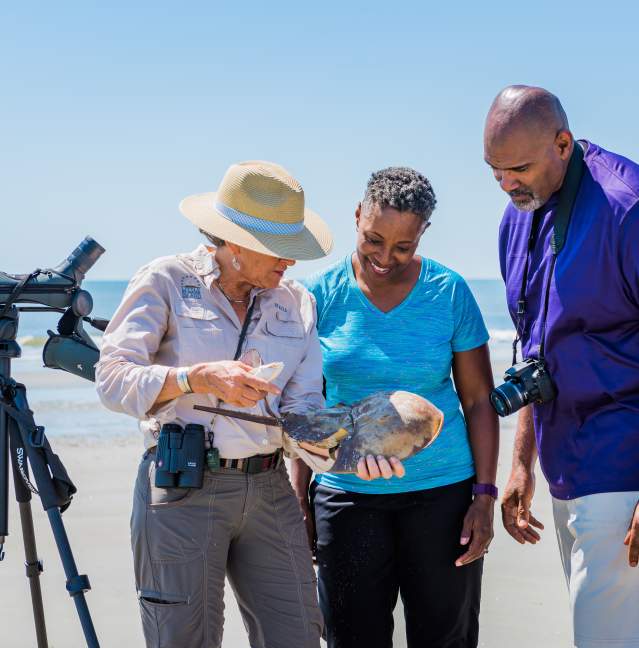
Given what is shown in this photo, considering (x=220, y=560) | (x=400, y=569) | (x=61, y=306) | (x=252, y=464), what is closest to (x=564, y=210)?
(x=252, y=464)

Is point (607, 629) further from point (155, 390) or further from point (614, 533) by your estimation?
point (155, 390)

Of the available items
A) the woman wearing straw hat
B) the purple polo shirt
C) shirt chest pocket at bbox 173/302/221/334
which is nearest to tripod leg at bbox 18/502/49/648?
the woman wearing straw hat

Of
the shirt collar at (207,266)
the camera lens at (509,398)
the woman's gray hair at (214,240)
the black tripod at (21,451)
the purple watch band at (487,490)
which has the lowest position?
the purple watch band at (487,490)

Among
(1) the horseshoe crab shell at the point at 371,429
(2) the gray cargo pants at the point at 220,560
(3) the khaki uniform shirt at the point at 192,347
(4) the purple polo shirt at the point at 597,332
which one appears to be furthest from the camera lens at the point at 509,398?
(2) the gray cargo pants at the point at 220,560

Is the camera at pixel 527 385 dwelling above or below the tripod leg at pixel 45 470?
above

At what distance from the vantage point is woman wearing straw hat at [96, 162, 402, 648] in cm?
261

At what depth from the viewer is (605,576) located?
2762 millimetres

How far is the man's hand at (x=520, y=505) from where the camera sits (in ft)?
10.4

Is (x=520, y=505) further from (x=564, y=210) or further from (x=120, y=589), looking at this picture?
(x=120, y=589)

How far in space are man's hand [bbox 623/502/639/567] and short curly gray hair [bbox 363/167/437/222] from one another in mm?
1130

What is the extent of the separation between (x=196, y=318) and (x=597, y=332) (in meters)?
1.16

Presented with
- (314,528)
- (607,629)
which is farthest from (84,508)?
(607,629)

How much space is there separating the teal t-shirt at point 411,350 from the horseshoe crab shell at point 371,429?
1.27 ft

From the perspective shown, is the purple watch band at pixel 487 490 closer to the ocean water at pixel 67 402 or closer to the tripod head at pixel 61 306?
the tripod head at pixel 61 306
